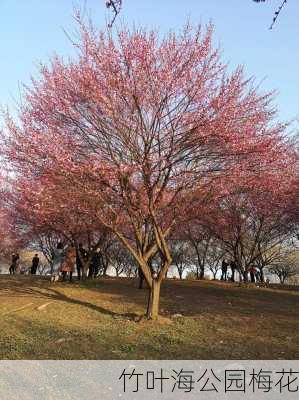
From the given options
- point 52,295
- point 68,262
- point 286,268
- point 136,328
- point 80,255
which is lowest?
point 136,328

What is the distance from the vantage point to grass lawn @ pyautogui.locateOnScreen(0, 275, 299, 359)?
709 centimetres

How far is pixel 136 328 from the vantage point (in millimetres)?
8961

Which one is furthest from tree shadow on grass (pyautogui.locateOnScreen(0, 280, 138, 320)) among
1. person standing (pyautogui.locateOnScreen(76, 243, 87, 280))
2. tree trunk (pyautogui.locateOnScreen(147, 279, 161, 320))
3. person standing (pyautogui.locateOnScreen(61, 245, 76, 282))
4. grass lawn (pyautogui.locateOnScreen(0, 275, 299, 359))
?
person standing (pyautogui.locateOnScreen(76, 243, 87, 280))

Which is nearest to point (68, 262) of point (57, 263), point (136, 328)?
point (57, 263)

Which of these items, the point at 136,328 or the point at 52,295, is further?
the point at 52,295

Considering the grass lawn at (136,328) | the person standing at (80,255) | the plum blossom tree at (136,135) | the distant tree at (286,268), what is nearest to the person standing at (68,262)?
the person standing at (80,255)

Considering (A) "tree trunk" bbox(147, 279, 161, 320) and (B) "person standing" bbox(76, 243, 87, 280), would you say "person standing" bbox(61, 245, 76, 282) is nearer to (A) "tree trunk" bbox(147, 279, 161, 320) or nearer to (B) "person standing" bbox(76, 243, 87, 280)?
(B) "person standing" bbox(76, 243, 87, 280)

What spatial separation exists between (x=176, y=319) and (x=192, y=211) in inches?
132

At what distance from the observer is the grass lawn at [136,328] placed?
7.09 metres

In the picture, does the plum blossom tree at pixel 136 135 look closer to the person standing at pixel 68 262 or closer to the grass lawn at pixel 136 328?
the grass lawn at pixel 136 328

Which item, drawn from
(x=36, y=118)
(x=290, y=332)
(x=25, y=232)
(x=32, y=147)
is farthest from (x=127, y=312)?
(x=25, y=232)

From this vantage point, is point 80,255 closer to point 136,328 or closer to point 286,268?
point 136,328

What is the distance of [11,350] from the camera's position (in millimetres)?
7004

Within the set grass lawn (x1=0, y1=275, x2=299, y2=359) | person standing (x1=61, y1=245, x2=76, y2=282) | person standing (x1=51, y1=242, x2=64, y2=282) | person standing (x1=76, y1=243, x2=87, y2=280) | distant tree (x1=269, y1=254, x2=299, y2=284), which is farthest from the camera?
distant tree (x1=269, y1=254, x2=299, y2=284)
